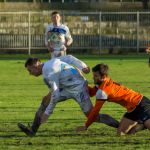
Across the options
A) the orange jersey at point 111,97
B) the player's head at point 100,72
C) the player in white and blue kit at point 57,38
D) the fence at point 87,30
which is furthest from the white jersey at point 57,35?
the fence at point 87,30

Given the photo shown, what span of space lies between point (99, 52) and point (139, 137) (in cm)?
3220

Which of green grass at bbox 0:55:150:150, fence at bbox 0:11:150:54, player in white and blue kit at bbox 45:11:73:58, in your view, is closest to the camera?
green grass at bbox 0:55:150:150

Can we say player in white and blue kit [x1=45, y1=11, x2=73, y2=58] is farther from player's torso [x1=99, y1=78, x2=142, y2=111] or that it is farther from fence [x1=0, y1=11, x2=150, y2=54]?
fence [x1=0, y1=11, x2=150, y2=54]

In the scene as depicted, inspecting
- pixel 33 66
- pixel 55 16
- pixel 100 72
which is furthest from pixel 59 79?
pixel 55 16

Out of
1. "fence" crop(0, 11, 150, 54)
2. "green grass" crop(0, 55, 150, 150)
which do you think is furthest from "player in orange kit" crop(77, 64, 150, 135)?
"fence" crop(0, 11, 150, 54)

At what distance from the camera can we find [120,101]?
1242 centimetres

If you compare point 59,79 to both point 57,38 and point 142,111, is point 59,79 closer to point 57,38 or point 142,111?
point 142,111

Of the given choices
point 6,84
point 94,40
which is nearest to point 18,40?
point 94,40

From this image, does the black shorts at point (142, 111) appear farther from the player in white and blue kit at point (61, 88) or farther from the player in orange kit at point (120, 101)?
the player in white and blue kit at point (61, 88)

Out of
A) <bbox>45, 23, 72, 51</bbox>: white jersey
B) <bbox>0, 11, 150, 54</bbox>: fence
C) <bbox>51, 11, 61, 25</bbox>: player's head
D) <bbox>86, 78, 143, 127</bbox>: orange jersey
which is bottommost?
<bbox>0, 11, 150, 54</bbox>: fence

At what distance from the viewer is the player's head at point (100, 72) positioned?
39.8 feet

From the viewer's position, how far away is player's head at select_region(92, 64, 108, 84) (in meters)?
12.1

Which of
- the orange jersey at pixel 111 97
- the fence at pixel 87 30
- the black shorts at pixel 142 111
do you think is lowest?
the fence at pixel 87 30

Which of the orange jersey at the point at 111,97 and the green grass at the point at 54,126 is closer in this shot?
the green grass at the point at 54,126
